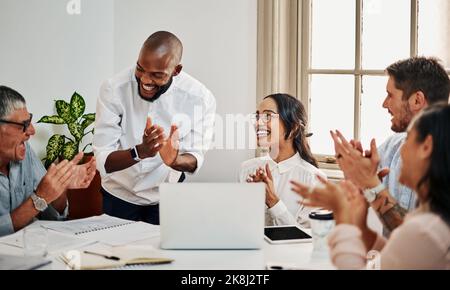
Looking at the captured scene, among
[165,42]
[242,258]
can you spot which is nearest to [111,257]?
A: [242,258]

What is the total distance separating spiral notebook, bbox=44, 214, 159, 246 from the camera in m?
1.94

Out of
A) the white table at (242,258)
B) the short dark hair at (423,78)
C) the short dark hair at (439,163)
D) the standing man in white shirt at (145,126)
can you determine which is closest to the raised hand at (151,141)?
the standing man in white shirt at (145,126)

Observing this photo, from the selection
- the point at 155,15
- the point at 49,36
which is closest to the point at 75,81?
the point at 49,36

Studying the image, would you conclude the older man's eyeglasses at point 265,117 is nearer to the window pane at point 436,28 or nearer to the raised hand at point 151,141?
the raised hand at point 151,141

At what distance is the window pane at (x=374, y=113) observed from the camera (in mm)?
2617

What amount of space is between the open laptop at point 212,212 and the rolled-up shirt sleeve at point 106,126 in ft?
3.14

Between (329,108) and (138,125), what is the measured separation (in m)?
0.81

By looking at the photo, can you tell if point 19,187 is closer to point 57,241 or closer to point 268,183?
point 57,241

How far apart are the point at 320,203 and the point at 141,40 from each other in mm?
1521

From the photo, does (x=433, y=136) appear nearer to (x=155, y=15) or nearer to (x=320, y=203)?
(x=320, y=203)
